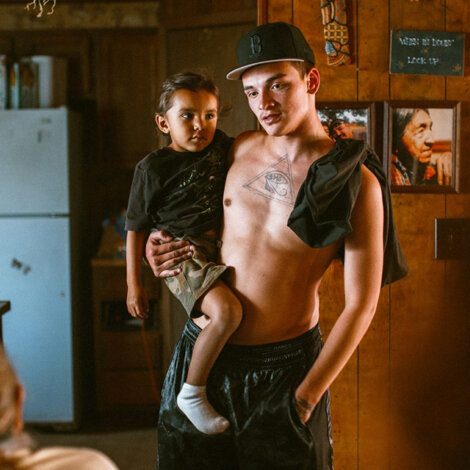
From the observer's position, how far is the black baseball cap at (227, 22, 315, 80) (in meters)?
1.60

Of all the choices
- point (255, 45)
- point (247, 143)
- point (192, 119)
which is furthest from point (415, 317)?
point (255, 45)

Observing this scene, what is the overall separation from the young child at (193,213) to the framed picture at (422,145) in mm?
726

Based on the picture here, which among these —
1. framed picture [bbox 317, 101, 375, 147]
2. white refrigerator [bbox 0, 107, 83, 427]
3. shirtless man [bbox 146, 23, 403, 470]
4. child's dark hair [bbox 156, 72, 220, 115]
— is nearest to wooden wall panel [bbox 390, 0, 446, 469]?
framed picture [bbox 317, 101, 375, 147]

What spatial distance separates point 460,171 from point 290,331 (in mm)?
1017

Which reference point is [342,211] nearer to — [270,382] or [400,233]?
[270,382]

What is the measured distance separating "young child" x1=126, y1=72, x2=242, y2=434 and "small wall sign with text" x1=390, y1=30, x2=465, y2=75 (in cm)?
76

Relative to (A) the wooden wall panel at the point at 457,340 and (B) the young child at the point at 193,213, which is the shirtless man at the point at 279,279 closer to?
(B) the young child at the point at 193,213

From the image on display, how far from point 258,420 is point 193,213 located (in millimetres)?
574

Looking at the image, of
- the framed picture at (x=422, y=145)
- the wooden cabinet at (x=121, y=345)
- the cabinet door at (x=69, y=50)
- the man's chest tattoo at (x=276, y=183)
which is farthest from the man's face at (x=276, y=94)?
the cabinet door at (x=69, y=50)

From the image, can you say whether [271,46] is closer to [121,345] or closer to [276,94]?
[276,94]

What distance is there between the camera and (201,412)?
5.56 feet

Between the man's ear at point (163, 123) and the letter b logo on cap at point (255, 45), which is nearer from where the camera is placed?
the letter b logo on cap at point (255, 45)

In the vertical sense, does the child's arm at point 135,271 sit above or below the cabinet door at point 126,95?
below

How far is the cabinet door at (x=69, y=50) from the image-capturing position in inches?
170
